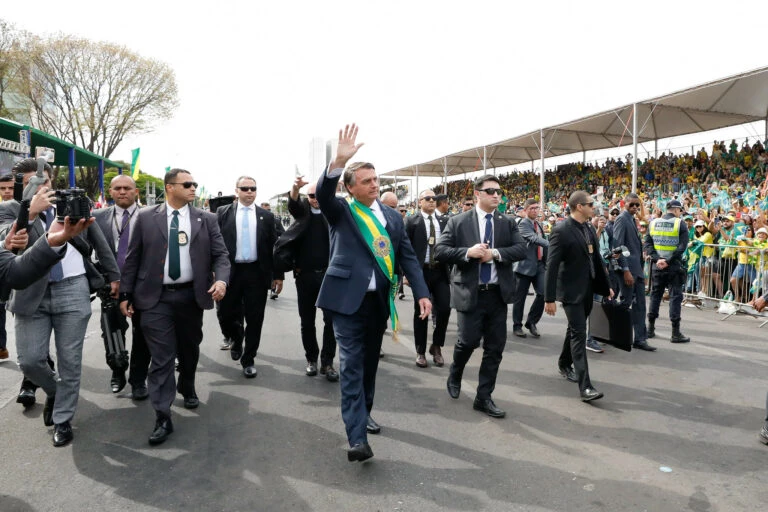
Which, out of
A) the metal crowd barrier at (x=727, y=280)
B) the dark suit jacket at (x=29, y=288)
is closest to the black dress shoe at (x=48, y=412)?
the dark suit jacket at (x=29, y=288)

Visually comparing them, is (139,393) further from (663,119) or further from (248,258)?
(663,119)

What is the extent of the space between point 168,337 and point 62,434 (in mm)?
914

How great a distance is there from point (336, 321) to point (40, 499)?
187 cm

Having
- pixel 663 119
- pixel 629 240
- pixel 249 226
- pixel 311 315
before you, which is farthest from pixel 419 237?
pixel 663 119

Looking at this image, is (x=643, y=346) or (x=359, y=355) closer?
(x=359, y=355)

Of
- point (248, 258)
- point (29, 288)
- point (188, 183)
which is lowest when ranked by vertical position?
point (29, 288)

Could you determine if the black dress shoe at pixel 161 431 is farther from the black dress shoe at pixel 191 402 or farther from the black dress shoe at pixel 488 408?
the black dress shoe at pixel 488 408

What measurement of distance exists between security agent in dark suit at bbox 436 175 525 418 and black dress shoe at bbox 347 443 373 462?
134 centimetres

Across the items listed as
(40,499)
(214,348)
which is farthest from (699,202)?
(40,499)

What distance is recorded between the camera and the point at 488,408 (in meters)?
4.32

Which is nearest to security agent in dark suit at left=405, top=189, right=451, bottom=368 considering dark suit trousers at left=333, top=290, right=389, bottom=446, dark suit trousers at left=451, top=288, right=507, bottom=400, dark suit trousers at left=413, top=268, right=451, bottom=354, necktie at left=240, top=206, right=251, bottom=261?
dark suit trousers at left=413, top=268, right=451, bottom=354

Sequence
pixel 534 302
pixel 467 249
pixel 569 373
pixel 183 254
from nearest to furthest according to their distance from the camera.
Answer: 1. pixel 183 254
2. pixel 467 249
3. pixel 569 373
4. pixel 534 302

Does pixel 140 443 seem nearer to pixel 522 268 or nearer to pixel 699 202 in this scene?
pixel 522 268

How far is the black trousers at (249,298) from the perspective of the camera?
18.0ft
